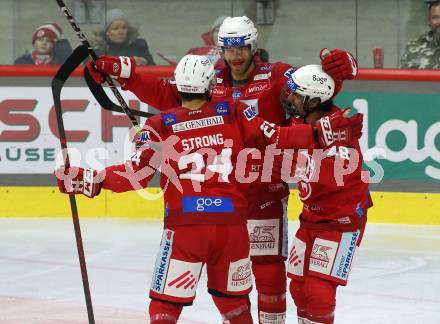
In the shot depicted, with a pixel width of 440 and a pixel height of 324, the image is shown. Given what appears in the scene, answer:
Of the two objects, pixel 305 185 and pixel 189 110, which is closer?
pixel 189 110

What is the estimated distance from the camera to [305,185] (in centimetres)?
476

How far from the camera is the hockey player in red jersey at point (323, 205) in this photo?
181 inches

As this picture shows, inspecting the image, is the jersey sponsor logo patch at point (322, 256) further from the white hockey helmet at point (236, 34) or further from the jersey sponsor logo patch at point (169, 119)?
the white hockey helmet at point (236, 34)

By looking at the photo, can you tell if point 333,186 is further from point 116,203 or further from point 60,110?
point 116,203

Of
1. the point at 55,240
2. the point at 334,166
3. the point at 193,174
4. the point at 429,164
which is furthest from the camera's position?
the point at 429,164

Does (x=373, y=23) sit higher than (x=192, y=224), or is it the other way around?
(x=373, y=23)

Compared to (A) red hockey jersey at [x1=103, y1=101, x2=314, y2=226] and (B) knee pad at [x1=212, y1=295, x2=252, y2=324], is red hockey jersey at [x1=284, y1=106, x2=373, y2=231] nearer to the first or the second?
(A) red hockey jersey at [x1=103, y1=101, x2=314, y2=226]

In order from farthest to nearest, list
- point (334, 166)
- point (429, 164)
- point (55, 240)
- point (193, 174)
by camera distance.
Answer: point (429, 164), point (55, 240), point (334, 166), point (193, 174)

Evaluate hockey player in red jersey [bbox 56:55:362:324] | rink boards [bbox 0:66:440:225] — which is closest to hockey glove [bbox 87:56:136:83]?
hockey player in red jersey [bbox 56:55:362:324]

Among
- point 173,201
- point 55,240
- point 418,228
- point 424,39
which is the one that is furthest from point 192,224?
→ point 424,39

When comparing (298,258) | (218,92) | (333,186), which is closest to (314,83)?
(333,186)

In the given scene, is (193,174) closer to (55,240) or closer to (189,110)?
(189,110)

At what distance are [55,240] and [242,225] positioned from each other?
3.40 metres

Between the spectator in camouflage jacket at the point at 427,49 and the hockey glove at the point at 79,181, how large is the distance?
4.58m
